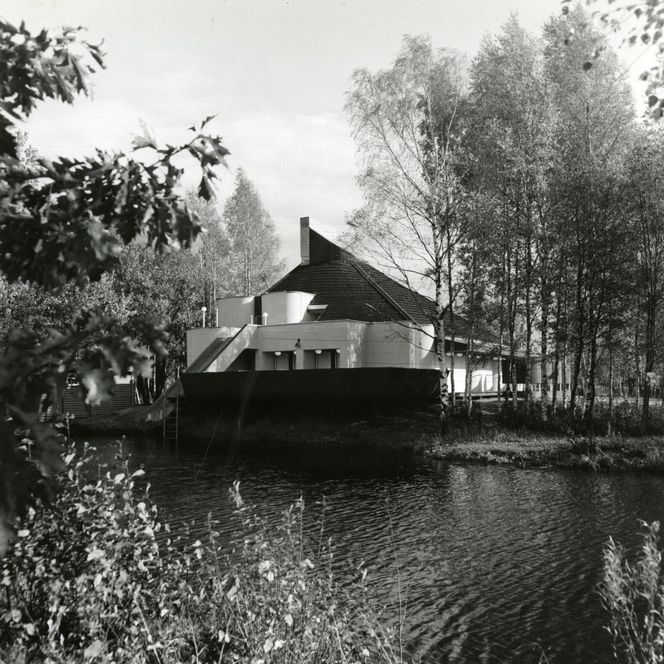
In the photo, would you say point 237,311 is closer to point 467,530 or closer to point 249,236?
→ point 249,236

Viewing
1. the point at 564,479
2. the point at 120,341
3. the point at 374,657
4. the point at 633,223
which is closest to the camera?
the point at 120,341

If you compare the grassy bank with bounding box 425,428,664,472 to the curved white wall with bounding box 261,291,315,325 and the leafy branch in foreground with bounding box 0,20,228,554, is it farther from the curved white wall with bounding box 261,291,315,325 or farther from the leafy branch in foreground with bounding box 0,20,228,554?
the leafy branch in foreground with bounding box 0,20,228,554

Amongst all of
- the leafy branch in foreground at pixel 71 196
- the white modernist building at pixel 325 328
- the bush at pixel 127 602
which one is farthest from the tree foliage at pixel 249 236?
the leafy branch in foreground at pixel 71 196

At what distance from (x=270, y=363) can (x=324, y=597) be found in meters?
28.7

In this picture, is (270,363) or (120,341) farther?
(270,363)

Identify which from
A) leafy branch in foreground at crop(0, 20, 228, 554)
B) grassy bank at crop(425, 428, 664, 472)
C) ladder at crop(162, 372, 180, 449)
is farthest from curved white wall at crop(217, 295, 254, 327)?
leafy branch in foreground at crop(0, 20, 228, 554)

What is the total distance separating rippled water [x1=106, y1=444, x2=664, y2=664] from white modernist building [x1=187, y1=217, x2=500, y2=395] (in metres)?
9.12

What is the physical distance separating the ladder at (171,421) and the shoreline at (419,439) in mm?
517

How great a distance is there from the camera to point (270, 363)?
33.9 meters

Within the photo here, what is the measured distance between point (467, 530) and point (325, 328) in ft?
64.5

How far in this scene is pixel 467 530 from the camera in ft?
38.6

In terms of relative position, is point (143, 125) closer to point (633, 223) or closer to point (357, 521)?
point (357, 521)

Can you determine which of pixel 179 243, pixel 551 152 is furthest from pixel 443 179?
pixel 179 243

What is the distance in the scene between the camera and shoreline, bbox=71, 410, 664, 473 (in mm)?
18578
